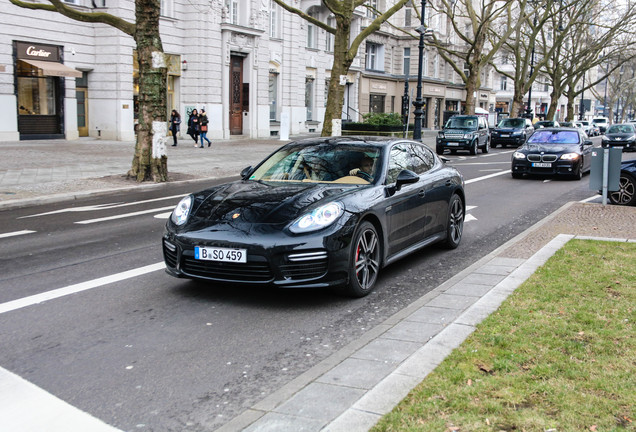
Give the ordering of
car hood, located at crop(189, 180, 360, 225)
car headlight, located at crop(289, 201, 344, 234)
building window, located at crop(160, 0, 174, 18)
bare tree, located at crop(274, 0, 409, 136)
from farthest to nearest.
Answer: building window, located at crop(160, 0, 174, 18) < bare tree, located at crop(274, 0, 409, 136) < car hood, located at crop(189, 180, 360, 225) < car headlight, located at crop(289, 201, 344, 234)

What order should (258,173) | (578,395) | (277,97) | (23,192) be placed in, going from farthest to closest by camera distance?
(277,97)
(23,192)
(258,173)
(578,395)

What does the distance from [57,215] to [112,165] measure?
28.5 feet

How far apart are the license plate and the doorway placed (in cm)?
3161

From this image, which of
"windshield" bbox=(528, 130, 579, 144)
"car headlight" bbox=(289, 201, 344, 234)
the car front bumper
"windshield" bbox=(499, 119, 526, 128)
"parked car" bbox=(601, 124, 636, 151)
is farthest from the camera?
"windshield" bbox=(499, 119, 526, 128)

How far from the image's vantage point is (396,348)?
4695mm

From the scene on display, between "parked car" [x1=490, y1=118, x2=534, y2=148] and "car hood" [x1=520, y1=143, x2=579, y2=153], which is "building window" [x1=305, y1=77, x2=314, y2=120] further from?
"car hood" [x1=520, y1=143, x2=579, y2=153]

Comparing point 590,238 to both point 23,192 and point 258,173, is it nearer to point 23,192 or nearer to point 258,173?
point 258,173

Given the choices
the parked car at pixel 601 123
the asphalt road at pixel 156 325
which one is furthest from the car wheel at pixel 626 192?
the parked car at pixel 601 123

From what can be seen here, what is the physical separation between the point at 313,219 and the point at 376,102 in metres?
49.7

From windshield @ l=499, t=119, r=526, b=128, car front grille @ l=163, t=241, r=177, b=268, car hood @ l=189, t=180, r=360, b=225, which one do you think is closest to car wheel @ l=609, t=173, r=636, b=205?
car hood @ l=189, t=180, r=360, b=225

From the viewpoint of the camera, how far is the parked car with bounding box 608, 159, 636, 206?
13086 mm

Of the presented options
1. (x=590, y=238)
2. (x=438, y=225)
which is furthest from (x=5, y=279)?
(x=590, y=238)

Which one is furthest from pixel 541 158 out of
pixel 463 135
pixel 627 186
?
pixel 463 135

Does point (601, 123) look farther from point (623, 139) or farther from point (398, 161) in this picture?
point (398, 161)
